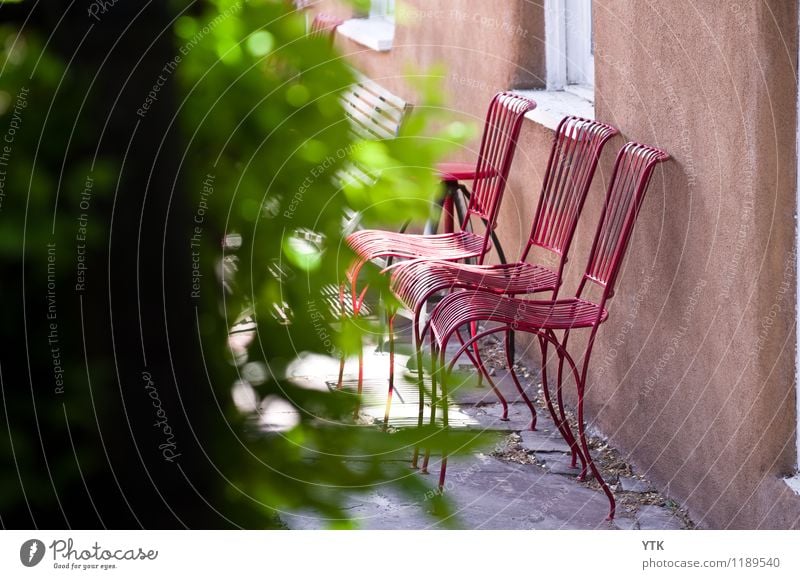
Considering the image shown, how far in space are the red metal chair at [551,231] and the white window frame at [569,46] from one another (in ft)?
1.19

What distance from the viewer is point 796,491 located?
1970mm

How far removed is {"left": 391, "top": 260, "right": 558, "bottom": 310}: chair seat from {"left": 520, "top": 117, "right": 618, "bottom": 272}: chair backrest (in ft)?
0.20

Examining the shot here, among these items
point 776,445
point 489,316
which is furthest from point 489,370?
point 776,445

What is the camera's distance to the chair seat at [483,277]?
2.61m

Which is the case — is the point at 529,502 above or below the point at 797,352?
below

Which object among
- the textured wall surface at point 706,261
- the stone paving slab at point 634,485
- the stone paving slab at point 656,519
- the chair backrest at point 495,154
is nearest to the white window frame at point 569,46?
the chair backrest at point 495,154

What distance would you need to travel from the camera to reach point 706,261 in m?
2.21

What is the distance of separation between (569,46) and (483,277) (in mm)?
921

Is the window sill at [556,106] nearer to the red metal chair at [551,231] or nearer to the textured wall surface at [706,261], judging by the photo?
the red metal chair at [551,231]

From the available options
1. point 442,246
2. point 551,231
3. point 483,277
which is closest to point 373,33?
point 442,246

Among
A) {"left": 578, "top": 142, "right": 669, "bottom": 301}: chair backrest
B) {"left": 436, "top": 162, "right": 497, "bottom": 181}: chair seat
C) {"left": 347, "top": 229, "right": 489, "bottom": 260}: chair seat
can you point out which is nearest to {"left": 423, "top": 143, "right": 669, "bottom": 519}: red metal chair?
{"left": 578, "top": 142, "right": 669, "bottom": 301}: chair backrest

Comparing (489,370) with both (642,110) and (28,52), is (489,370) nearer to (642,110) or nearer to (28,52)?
(642,110)

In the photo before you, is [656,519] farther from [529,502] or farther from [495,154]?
[495,154]

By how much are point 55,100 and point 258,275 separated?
0.30 feet
